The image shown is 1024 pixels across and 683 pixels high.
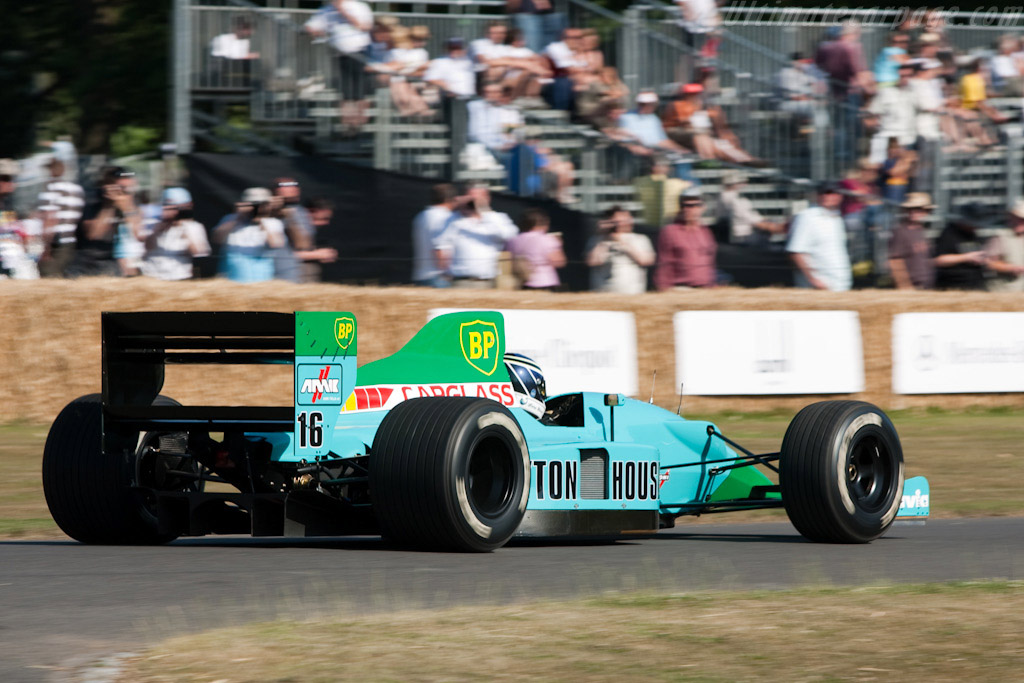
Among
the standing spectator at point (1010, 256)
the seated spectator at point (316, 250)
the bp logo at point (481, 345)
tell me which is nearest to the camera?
the bp logo at point (481, 345)

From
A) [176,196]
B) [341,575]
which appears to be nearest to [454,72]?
[176,196]

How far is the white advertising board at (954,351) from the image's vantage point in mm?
16531

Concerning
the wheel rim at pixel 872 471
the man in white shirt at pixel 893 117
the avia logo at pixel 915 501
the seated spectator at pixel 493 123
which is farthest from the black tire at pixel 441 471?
the man in white shirt at pixel 893 117

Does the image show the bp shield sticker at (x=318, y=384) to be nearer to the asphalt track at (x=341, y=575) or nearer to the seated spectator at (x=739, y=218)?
the asphalt track at (x=341, y=575)

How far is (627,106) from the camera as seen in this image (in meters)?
16.6

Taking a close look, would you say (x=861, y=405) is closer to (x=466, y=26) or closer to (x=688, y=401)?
(x=688, y=401)

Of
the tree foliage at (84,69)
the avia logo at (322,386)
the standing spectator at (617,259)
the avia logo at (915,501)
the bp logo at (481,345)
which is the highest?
the tree foliage at (84,69)

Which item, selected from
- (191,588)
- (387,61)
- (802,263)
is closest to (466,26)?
(387,61)

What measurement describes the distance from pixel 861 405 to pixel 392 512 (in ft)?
9.13

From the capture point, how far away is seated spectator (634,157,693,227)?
52.1 feet

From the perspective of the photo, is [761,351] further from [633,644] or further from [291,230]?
[633,644]

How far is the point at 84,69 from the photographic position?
25.1 meters

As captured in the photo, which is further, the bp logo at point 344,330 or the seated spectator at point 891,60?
the seated spectator at point 891,60

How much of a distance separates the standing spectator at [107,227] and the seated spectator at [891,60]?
333 inches
